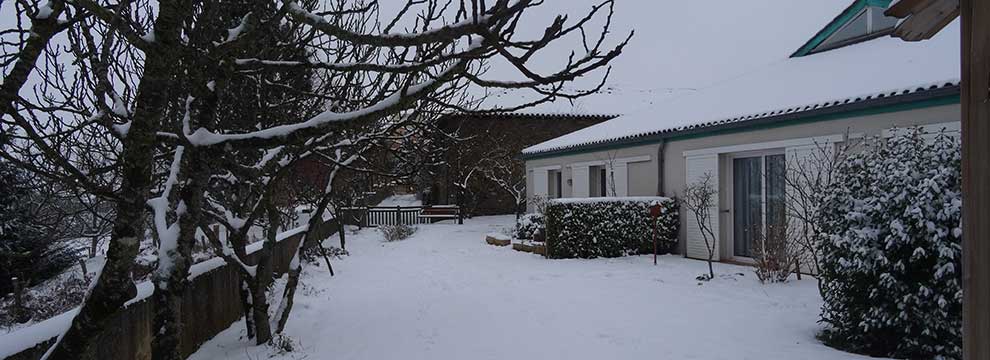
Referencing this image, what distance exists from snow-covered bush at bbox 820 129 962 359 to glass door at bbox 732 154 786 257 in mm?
3558

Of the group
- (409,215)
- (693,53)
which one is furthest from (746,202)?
(693,53)

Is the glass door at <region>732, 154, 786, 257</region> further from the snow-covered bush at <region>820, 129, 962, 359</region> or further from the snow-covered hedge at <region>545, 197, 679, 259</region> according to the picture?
the snow-covered bush at <region>820, 129, 962, 359</region>

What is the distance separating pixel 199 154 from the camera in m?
2.40

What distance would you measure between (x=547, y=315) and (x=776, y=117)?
4943 mm

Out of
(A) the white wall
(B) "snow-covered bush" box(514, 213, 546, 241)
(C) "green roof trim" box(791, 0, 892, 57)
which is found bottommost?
(B) "snow-covered bush" box(514, 213, 546, 241)

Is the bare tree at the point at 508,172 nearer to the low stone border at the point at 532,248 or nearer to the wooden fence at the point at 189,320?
the low stone border at the point at 532,248

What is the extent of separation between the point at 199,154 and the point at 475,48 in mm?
1257

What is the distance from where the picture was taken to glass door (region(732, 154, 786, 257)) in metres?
8.69

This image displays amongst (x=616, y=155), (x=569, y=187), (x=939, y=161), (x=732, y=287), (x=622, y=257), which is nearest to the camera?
(x=939, y=161)

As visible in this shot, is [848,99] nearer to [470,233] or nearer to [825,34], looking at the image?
[825,34]

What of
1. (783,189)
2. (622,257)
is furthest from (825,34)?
(622,257)

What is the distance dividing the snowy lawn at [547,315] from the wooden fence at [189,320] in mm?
187

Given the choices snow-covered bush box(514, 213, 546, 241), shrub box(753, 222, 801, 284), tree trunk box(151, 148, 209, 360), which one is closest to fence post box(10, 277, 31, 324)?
tree trunk box(151, 148, 209, 360)

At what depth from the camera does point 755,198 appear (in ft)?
30.3
